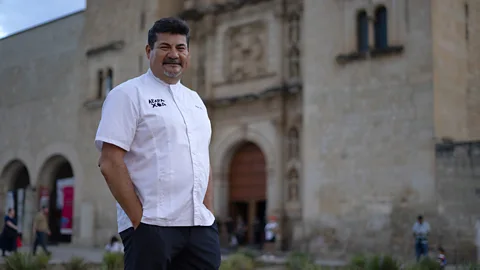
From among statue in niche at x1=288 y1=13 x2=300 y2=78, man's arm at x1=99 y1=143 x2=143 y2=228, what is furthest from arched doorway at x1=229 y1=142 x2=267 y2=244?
man's arm at x1=99 y1=143 x2=143 y2=228

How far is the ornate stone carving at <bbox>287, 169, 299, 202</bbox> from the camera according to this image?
18.9 metres

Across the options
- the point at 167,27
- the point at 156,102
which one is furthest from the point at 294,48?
the point at 156,102

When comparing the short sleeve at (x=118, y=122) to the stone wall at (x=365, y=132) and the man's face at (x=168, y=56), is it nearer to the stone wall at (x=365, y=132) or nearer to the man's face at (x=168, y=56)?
the man's face at (x=168, y=56)

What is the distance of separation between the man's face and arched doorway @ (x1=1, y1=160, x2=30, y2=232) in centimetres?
2469

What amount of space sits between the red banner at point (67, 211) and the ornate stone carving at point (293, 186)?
9.76 m

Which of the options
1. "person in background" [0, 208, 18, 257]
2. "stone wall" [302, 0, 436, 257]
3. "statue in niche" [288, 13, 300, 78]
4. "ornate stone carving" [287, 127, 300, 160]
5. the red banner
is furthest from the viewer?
the red banner

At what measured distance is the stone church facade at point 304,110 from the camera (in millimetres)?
15266

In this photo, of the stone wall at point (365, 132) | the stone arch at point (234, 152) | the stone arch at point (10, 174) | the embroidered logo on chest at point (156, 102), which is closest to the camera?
the embroidered logo on chest at point (156, 102)

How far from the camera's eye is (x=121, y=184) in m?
2.81

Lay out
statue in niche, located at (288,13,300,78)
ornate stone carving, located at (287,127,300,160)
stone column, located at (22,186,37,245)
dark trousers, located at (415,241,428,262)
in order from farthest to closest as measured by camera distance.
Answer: stone column, located at (22,186,37,245) < statue in niche, located at (288,13,300,78) < ornate stone carving, located at (287,127,300,160) < dark trousers, located at (415,241,428,262)

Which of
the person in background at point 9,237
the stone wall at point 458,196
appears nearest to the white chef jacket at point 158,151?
the stone wall at point 458,196

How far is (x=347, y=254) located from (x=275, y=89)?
5.77 m

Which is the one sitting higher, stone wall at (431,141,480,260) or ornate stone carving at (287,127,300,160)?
ornate stone carving at (287,127,300,160)

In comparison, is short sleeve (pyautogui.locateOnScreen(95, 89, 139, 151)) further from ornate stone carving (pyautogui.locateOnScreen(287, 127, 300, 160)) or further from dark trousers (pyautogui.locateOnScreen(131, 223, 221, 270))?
ornate stone carving (pyautogui.locateOnScreen(287, 127, 300, 160))
